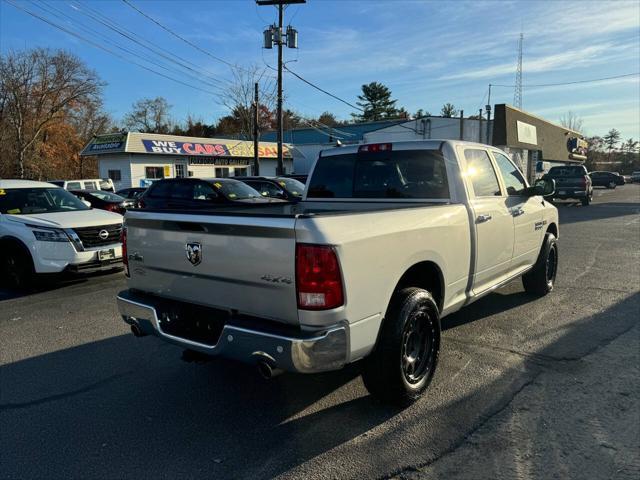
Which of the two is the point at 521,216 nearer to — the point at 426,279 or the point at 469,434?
the point at 426,279

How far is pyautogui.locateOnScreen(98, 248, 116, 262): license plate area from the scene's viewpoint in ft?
24.5

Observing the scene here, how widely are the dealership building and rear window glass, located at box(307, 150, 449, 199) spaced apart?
28.2 metres

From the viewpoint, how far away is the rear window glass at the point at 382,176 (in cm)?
459

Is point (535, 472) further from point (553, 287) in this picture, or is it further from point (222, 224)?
point (553, 287)

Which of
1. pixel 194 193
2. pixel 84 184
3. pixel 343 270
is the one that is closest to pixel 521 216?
pixel 343 270

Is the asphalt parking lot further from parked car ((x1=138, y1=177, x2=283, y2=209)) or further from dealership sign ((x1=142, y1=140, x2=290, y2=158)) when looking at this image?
dealership sign ((x1=142, y1=140, x2=290, y2=158))

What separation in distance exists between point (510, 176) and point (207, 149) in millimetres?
32753

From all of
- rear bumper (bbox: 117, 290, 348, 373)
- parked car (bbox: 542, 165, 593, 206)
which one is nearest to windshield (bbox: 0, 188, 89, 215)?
rear bumper (bbox: 117, 290, 348, 373)

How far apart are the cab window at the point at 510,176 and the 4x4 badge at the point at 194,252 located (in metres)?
3.60

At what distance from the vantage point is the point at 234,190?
11.9 metres

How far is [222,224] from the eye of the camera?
312 cm

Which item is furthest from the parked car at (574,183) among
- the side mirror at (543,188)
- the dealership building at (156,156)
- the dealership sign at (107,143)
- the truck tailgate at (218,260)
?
the dealership sign at (107,143)

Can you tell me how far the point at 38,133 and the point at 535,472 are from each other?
52.5 m

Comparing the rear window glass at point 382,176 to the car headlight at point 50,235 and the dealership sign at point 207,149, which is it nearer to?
the car headlight at point 50,235
